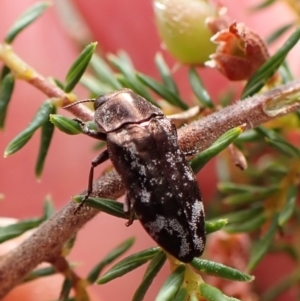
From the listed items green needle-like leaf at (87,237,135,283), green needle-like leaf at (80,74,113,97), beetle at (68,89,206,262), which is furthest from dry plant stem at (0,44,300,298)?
green needle-like leaf at (80,74,113,97)

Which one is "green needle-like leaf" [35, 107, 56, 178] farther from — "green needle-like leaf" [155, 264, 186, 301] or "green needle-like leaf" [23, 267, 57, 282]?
"green needle-like leaf" [155, 264, 186, 301]

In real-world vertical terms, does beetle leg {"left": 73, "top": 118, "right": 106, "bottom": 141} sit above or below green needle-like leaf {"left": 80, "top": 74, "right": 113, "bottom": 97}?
above

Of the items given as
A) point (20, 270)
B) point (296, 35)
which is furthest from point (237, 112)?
point (20, 270)

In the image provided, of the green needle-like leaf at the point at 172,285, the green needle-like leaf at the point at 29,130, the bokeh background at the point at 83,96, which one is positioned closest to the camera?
the green needle-like leaf at the point at 172,285

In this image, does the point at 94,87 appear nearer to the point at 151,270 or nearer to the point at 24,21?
the point at 24,21

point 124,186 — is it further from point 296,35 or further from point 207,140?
point 296,35

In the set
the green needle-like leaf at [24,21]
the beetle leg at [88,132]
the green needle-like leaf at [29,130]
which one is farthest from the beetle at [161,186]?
the green needle-like leaf at [24,21]

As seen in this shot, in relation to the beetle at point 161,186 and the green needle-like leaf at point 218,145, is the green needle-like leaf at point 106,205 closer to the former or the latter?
the beetle at point 161,186

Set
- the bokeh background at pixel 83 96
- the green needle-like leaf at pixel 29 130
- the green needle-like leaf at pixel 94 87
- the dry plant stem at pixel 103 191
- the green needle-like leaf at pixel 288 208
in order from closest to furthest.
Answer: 1. the dry plant stem at pixel 103 191
2. the green needle-like leaf at pixel 29 130
3. the green needle-like leaf at pixel 288 208
4. the green needle-like leaf at pixel 94 87
5. the bokeh background at pixel 83 96
